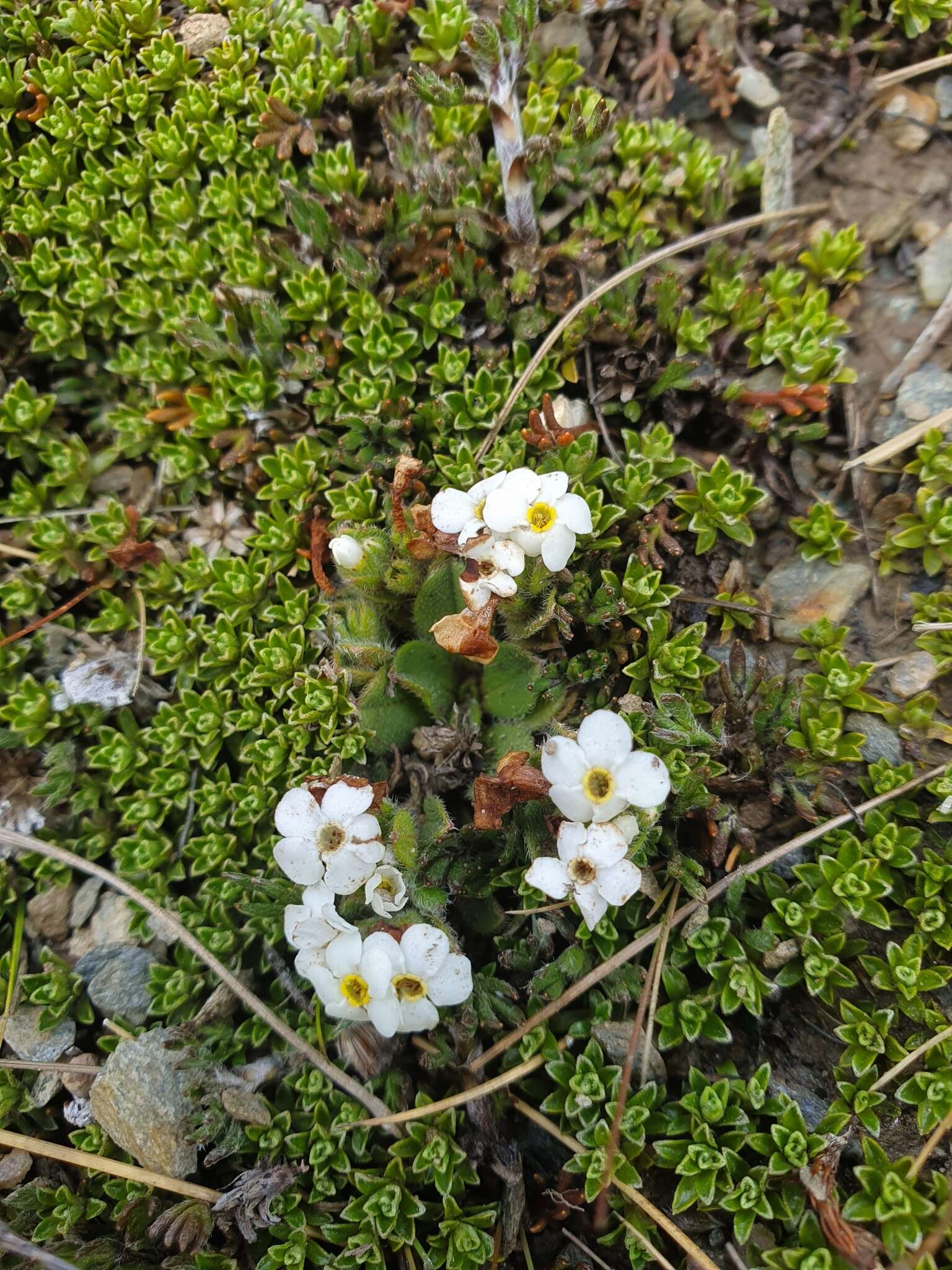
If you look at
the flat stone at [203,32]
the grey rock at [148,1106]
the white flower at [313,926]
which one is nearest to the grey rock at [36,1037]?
the grey rock at [148,1106]

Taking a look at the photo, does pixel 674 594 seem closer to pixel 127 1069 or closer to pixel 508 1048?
pixel 508 1048

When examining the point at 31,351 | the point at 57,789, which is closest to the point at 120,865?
the point at 57,789

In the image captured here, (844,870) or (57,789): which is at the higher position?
(57,789)

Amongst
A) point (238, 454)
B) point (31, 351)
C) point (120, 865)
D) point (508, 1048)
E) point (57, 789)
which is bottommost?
point (508, 1048)

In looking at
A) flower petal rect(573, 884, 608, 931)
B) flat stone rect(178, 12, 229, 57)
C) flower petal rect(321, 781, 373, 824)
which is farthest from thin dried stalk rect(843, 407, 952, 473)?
flat stone rect(178, 12, 229, 57)

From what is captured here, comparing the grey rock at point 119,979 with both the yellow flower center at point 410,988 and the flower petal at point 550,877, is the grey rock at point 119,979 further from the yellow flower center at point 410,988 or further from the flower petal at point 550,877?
the flower petal at point 550,877

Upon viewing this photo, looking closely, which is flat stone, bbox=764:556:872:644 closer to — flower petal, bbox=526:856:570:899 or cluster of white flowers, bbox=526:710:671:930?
cluster of white flowers, bbox=526:710:671:930
